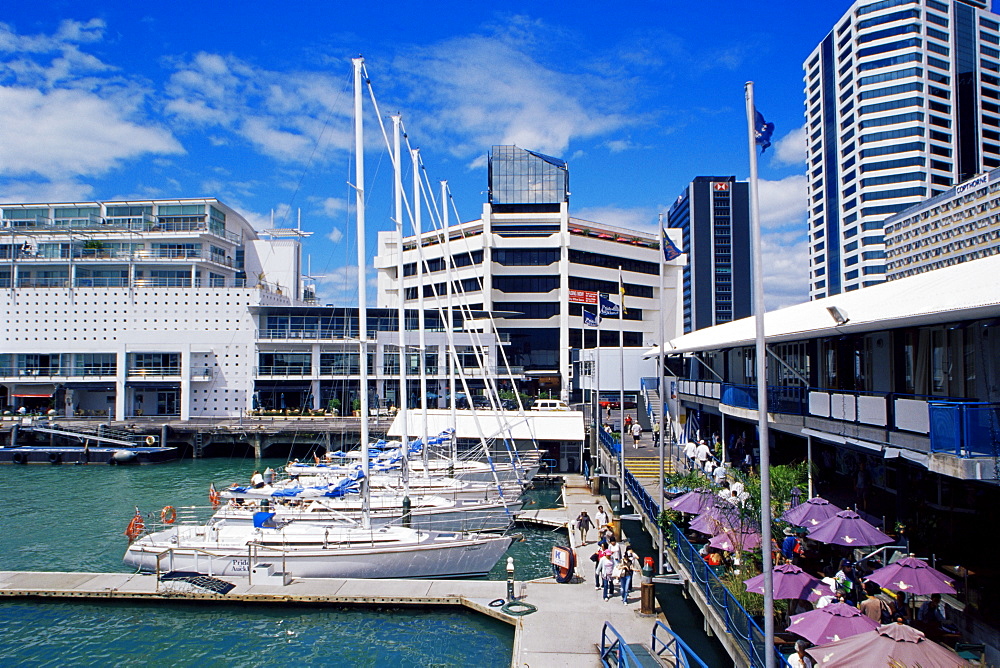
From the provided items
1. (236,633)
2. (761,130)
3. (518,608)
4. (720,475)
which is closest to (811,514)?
(518,608)

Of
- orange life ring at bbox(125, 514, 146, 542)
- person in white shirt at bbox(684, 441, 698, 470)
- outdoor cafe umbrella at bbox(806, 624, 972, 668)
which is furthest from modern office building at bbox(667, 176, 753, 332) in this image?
outdoor cafe umbrella at bbox(806, 624, 972, 668)

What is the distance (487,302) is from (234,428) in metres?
30.0

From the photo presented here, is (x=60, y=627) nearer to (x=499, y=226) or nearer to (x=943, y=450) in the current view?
(x=943, y=450)

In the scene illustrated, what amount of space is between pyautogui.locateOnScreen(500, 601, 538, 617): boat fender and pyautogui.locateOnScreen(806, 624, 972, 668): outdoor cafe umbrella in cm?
942

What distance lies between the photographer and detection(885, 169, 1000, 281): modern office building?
85188mm

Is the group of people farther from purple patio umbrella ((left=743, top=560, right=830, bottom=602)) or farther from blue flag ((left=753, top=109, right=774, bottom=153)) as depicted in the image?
blue flag ((left=753, top=109, right=774, bottom=153))

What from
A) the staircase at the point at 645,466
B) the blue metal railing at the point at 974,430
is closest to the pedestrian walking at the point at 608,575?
the blue metal railing at the point at 974,430

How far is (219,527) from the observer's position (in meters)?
23.7

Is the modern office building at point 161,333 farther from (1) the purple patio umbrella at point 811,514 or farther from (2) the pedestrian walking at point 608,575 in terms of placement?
(1) the purple patio umbrella at point 811,514

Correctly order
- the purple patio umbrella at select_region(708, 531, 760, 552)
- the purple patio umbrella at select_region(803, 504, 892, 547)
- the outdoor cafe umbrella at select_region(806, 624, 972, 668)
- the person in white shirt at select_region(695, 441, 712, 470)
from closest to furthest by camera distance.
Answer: the outdoor cafe umbrella at select_region(806, 624, 972, 668), the purple patio umbrella at select_region(803, 504, 892, 547), the purple patio umbrella at select_region(708, 531, 760, 552), the person in white shirt at select_region(695, 441, 712, 470)

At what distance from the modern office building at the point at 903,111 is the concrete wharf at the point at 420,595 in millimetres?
102376

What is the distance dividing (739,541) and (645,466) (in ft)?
53.7

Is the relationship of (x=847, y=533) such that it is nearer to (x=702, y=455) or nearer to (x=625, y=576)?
(x=625, y=576)

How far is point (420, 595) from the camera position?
64.4 feet
